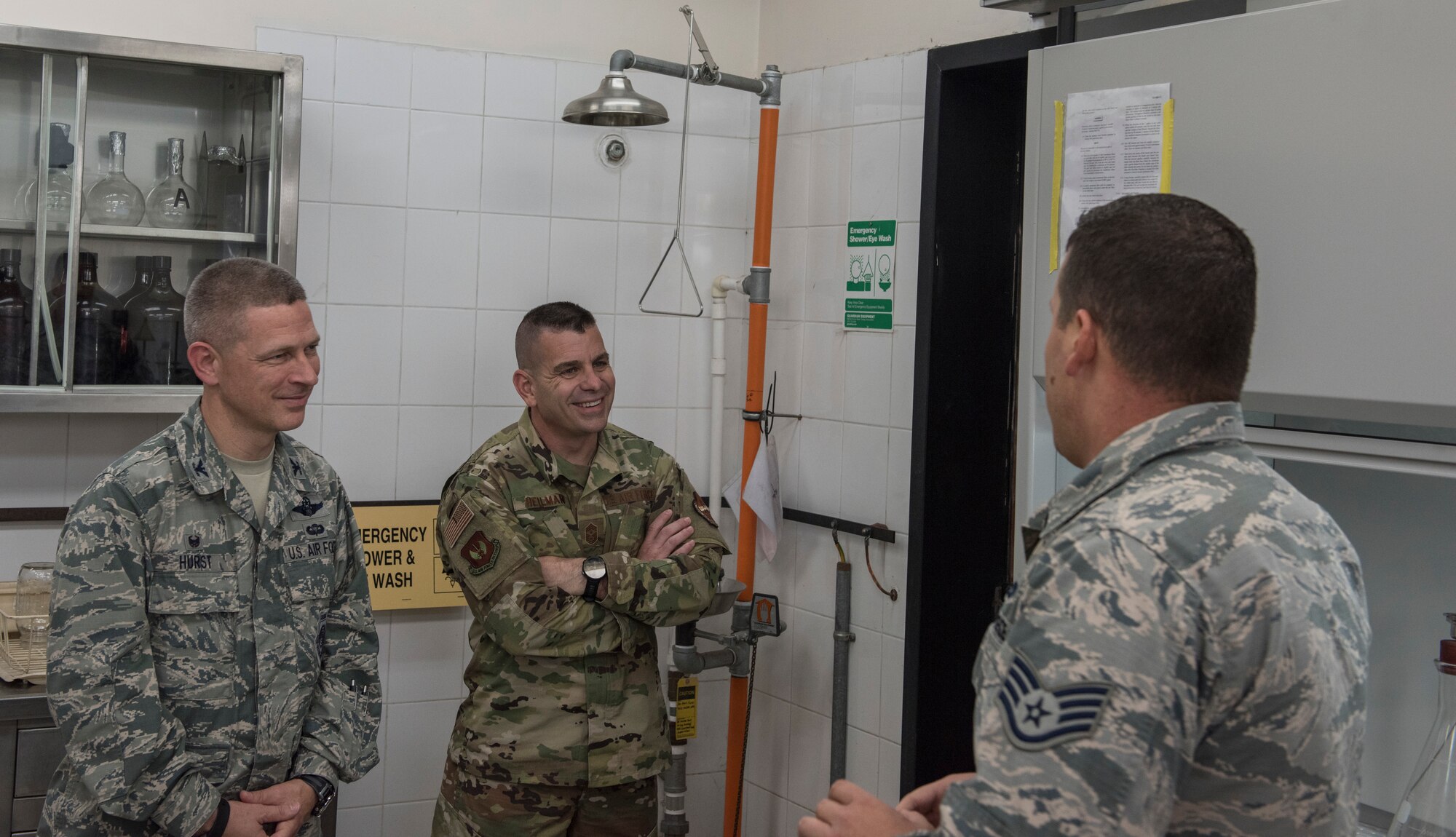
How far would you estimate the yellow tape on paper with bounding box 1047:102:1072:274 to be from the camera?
1.63 metres

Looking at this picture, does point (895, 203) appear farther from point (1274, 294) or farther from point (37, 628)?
point (37, 628)

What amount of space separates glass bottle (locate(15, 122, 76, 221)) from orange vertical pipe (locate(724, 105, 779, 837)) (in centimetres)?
147

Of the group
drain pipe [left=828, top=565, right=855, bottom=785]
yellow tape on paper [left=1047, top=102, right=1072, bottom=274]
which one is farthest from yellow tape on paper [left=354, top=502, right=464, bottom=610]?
yellow tape on paper [left=1047, top=102, right=1072, bottom=274]

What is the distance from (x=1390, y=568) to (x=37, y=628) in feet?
7.66

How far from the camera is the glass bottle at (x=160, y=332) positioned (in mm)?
2418

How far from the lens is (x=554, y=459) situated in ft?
8.00

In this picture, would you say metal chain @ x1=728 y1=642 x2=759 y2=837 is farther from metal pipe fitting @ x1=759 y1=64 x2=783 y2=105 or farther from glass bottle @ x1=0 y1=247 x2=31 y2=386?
glass bottle @ x1=0 y1=247 x2=31 y2=386

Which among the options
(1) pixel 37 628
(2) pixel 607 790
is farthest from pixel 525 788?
(1) pixel 37 628

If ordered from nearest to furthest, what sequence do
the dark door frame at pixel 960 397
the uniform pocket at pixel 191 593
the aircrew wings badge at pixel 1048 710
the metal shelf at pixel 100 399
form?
the aircrew wings badge at pixel 1048 710 → the uniform pocket at pixel 191 593 → the metal shelf at pixel 100 399 → the dark door frame at pixel 960 397

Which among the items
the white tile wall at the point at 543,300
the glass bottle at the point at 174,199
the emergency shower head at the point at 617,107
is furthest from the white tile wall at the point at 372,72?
the emergency shower head at the point at 617,107

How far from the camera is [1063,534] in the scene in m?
1.00

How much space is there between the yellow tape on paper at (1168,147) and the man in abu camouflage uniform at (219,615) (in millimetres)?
1301

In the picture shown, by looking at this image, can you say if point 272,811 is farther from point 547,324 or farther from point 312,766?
point 547,324

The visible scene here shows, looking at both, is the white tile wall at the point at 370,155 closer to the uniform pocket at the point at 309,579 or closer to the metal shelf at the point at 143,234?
the metal shelf at the point at 143,234
